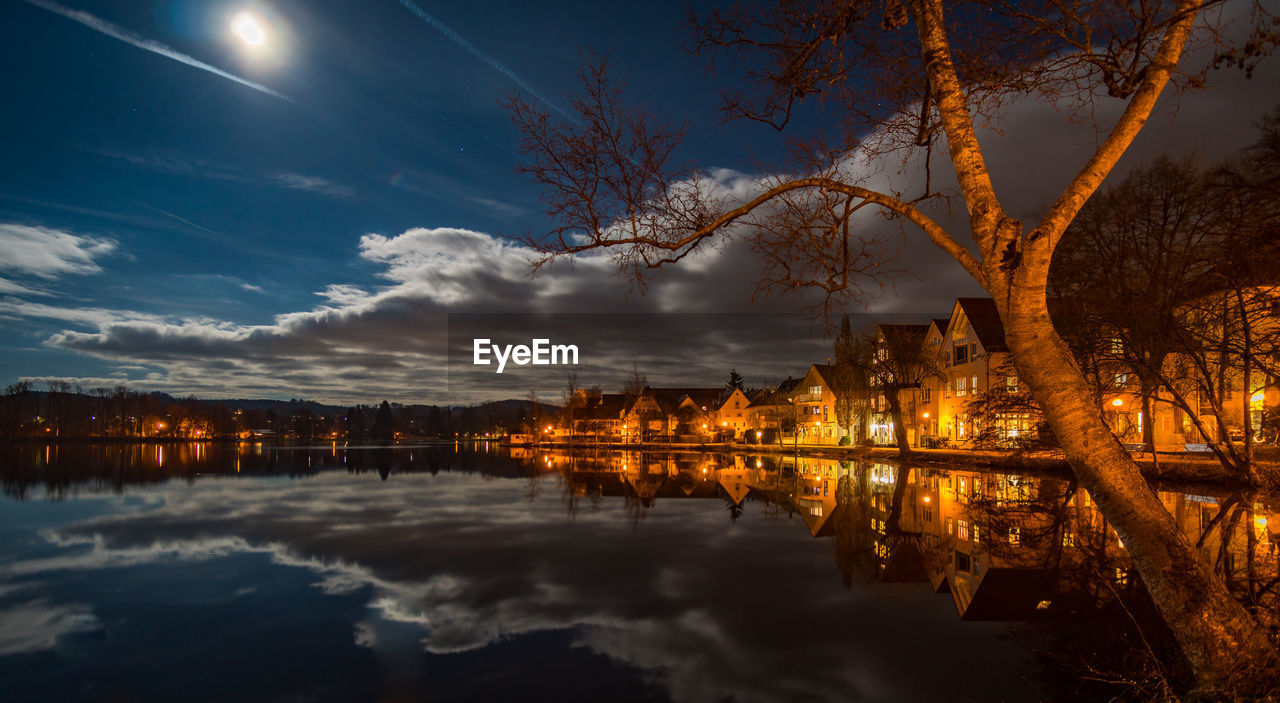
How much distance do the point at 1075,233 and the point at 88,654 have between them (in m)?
31.7

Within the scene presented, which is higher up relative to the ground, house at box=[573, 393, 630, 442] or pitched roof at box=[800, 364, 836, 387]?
pitched roof at box=[800, 364, 836, 387]

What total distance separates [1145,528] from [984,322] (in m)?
49.0

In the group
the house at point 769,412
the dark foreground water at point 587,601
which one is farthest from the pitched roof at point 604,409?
the dark foreground water at point 587,601

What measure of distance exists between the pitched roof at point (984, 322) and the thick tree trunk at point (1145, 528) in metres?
46.1

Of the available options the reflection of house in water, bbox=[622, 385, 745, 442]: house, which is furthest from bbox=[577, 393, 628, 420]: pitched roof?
the reflection of house in water

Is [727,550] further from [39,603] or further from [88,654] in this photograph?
[39,603]

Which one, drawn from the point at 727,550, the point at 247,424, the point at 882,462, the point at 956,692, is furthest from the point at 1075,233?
the point at 247,424

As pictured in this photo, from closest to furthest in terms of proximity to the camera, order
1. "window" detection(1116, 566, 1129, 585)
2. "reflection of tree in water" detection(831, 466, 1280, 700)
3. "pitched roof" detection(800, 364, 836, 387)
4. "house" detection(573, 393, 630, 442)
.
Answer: "reflection of tree in water" detection(831, 466, 1280, 700) < "window" detection(1116, 566, 1129, 585) < "pitched roof" detection(800, 364, 836, 387) < "house" detection(573, 393, 630, 442)

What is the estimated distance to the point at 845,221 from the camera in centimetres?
533

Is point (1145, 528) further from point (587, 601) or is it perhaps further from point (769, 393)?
point (769, 393)

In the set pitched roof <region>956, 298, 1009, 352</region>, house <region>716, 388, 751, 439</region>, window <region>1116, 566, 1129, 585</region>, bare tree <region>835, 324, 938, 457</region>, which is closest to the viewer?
window <region>1116, 566, 1129, 585</region>

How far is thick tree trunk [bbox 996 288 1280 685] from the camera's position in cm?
393

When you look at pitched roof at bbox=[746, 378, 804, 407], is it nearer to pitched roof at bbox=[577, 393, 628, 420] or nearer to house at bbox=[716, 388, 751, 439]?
house at bbox=[716, 388, 751, 439]

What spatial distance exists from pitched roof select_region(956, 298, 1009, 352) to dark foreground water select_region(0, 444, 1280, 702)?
28701mm
